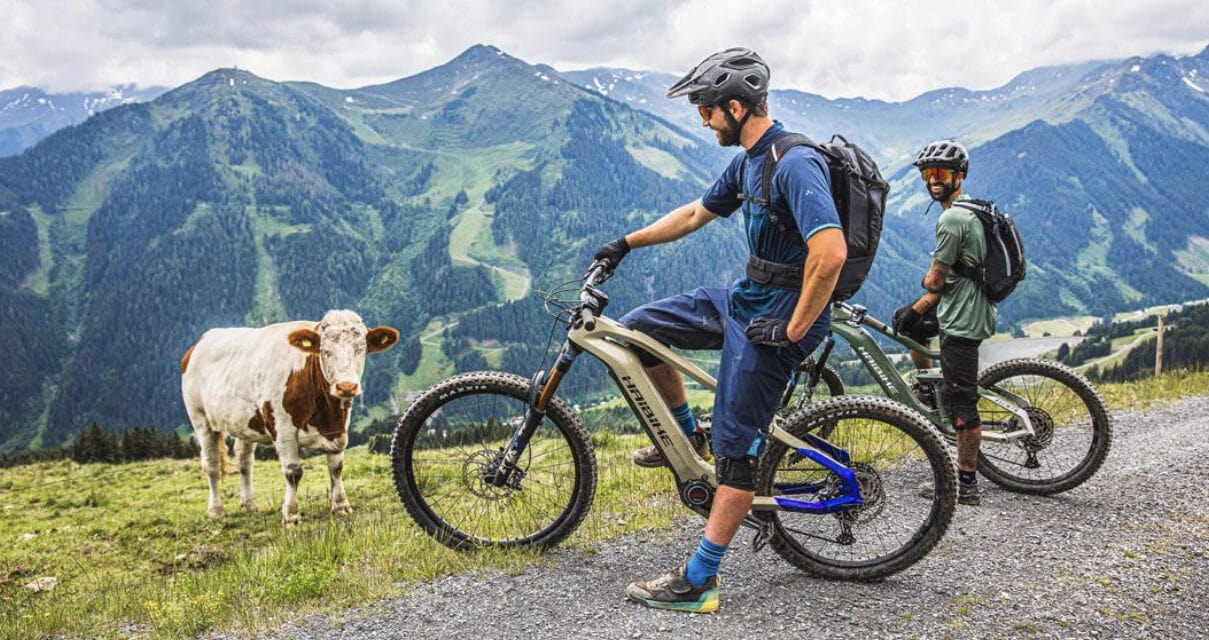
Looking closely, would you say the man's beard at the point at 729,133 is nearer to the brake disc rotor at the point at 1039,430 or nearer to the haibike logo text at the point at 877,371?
the haibike logo text at the point at 877,371

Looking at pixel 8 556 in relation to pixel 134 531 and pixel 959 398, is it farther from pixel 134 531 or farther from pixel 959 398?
pixel 959 398

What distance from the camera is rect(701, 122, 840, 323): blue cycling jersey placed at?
457 cm

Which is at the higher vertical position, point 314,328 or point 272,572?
Answer: point 314,328

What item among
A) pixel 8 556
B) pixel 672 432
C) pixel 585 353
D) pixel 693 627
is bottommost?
pixel 8 556

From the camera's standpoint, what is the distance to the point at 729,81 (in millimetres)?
5031

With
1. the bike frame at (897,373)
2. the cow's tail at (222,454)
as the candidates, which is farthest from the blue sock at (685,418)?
the cow's tail at (222,454)

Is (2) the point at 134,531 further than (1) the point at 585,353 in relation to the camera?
Yes

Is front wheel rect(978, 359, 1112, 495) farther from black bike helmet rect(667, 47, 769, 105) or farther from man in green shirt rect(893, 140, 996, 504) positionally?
black bike helmet rect(667, 47, 769, 105)

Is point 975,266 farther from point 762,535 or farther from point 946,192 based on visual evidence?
point 762,535

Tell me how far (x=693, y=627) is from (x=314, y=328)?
751 cm

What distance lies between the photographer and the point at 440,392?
19.9 feet

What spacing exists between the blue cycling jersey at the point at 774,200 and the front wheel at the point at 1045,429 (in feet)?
13.4

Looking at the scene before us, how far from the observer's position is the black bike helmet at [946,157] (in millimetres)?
7609

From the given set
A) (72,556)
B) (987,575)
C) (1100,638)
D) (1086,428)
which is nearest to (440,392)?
(987,575)
